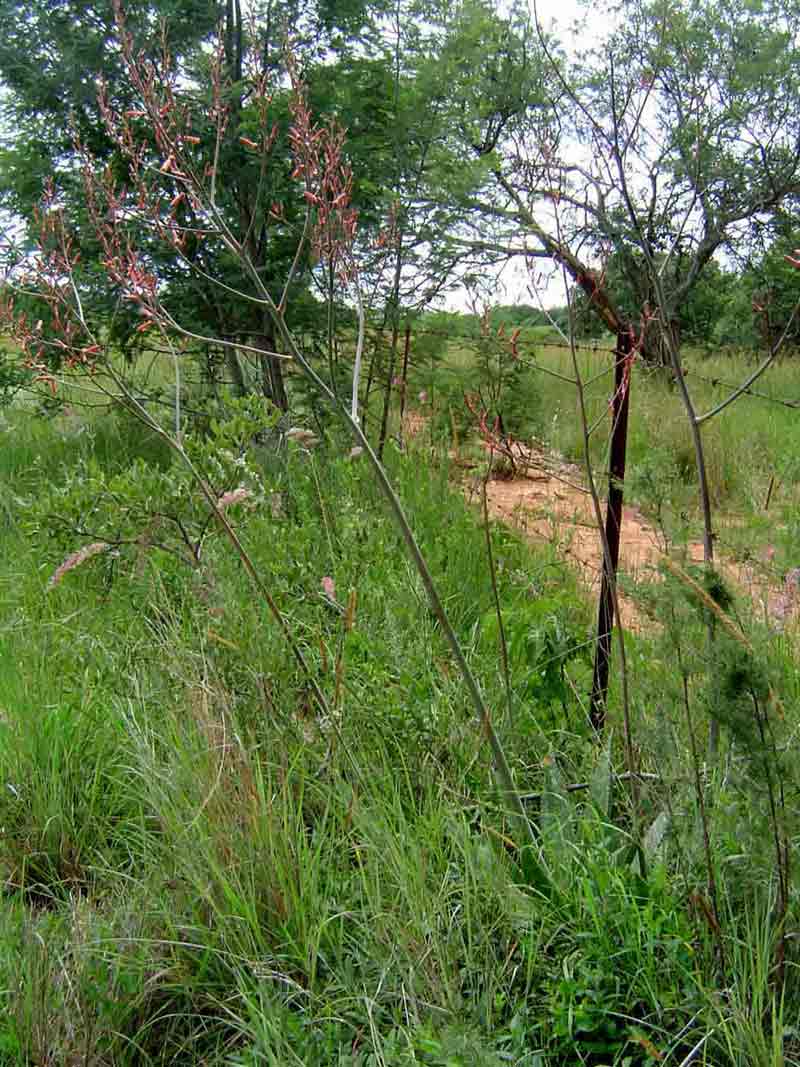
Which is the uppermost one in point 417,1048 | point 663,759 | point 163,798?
point 663,759

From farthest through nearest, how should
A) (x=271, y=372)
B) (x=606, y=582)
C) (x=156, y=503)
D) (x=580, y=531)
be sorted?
(x=271, y=372)
(x=580, y=531)
(x=156, y=503)
(x=606, y=582)

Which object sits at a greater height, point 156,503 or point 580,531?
point 156,503

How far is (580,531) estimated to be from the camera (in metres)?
4.87

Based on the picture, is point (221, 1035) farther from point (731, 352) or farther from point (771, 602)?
point (731, 352)

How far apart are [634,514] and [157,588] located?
9.92 ft

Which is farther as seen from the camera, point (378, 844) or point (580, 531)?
point (580, 531)

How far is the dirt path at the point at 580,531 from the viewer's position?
3344 mm

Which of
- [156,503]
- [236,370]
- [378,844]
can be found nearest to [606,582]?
[378,844]

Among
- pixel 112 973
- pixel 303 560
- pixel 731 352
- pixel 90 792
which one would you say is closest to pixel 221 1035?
pixel 112 973

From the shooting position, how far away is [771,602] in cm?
349

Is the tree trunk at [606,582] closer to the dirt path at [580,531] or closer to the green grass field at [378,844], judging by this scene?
the green grass field at [378,844]

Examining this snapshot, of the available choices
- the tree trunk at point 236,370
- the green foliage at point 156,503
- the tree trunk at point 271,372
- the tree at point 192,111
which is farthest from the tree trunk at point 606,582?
the tree trunk at point 236,370

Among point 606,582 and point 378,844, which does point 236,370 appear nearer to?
point 606,582

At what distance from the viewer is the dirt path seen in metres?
3.34
